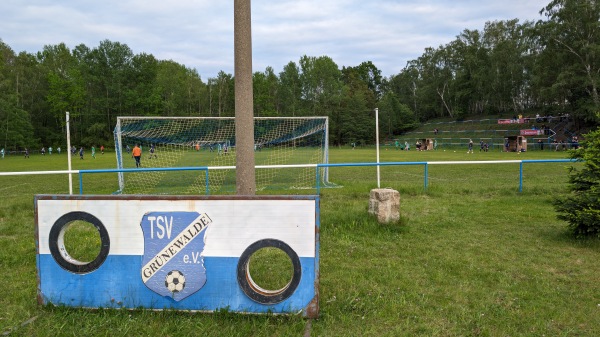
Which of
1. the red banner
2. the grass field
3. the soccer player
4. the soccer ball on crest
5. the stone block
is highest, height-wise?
the red banner

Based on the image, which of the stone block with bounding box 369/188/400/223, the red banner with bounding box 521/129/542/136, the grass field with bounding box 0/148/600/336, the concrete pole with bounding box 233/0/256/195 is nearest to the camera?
the grass field with bounding box 0/148/600/336

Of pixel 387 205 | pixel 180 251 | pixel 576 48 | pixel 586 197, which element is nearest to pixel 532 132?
pixel 576 48

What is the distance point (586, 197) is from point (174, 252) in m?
6.00

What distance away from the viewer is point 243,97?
5.04 m

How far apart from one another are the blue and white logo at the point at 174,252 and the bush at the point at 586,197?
5.60 m

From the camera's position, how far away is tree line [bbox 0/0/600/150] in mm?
69062

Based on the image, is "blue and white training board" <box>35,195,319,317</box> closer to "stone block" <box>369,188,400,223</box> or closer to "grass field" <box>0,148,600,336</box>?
Result: "grass field" <box>0,148,600,336</box>

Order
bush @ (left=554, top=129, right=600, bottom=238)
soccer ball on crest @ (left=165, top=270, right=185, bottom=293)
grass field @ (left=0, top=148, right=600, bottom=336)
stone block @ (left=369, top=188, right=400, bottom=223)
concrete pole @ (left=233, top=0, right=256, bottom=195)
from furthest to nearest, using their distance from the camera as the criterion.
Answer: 1. stone block @ (left=369, top=188, right=400, bottom=223)
2. bush @ (left=554, top=129, right=600, bottom=238)
3. concrete pole @ (left=233, top=0, right=256, bottom=195)
4. soccer ball on crest @ (left=165, top=270, right=185, bottom=293)
5. grass field @ (left=0, top=148, right=600, bottom=336)

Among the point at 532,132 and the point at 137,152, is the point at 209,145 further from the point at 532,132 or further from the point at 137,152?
the point at 532,132

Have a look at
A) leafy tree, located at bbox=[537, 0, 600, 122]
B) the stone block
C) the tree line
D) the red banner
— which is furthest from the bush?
the tree line

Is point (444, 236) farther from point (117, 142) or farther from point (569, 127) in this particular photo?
point (569, 127)

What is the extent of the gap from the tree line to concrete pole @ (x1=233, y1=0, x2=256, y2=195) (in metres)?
58.7

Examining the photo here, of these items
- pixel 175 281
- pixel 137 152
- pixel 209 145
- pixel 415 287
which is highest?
pixel 209 145

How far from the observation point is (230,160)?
18.8 m
